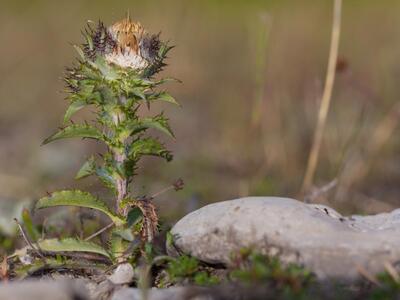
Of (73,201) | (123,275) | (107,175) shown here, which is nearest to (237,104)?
(107,175)

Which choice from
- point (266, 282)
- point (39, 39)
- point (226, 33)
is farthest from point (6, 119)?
point (266, 282)

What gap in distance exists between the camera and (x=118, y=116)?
142 inches

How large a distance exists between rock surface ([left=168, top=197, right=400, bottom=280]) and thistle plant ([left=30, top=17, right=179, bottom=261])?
235mm

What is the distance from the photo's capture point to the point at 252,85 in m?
10.5

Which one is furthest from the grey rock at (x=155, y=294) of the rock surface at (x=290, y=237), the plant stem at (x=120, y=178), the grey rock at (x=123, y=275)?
the plant stem at (x=120, y=178)

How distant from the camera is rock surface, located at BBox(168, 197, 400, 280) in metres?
3.15

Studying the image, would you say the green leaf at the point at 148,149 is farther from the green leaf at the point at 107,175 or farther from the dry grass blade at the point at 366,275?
the dry grass blade at the point at 366,275

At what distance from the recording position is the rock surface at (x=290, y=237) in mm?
3150

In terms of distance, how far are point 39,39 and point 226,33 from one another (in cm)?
316

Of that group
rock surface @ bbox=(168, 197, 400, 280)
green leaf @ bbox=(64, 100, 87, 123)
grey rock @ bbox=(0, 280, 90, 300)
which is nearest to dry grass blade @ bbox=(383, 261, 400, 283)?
rock surface @ bbox=(168, 197, 400, 280)

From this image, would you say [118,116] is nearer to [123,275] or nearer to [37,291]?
[123,275]

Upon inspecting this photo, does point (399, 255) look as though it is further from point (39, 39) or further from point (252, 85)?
point (39, 39)

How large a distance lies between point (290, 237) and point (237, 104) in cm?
617

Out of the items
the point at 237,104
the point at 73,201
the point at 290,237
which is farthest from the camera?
the point at 237,104
